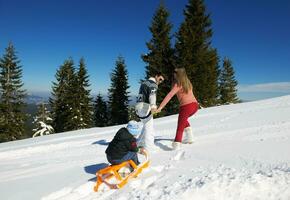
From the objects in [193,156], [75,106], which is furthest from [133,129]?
[75,106]

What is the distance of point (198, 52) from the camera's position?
113 ft

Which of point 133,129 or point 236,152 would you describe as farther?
point 236,152

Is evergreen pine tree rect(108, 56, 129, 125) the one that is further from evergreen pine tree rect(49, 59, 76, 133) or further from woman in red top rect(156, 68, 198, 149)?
woman in red top rect(156, 68, 198, 149)

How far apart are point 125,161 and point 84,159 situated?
2575 mm

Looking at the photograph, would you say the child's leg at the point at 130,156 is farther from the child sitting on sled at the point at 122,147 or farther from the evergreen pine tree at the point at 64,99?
the evergreen pine tree at the point at 64,99

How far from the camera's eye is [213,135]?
9820mm

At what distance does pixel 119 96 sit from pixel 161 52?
36.9 feet

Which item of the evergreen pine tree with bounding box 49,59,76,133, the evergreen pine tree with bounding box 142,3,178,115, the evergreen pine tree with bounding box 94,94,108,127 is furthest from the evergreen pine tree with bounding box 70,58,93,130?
the evergreen pine tree with bounding box 142,3,178,115

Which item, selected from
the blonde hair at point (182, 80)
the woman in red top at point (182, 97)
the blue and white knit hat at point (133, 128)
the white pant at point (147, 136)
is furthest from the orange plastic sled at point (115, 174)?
the blonde hair at point (182, 80)

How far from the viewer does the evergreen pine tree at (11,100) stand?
35847 mm

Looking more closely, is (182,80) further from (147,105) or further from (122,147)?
(122,147)

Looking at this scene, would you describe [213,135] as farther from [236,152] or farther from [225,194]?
[225,194]

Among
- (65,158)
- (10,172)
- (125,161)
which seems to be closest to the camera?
(125,161)

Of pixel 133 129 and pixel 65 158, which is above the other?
pixel 133 129
